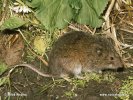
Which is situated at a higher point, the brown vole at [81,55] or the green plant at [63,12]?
the green plant at [63,12]

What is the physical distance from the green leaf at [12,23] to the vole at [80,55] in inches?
22.3

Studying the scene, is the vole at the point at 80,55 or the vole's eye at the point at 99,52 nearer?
the vole at the point at 80,55

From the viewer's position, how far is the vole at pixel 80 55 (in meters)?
5.87

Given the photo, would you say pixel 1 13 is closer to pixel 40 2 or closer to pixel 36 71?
pixel 40 2

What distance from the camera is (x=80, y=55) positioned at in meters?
6.00

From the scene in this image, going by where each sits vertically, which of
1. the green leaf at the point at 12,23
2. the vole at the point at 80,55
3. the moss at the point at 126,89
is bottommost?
the moss at the point at 126,89

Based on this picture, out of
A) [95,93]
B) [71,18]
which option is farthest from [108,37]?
[95,93]

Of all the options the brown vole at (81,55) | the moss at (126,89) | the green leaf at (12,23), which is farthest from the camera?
the green leaf at (12,23)

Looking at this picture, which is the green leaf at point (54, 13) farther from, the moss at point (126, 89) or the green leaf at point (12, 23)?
the moss at point (126, 89)

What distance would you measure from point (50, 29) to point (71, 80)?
32.0 inches

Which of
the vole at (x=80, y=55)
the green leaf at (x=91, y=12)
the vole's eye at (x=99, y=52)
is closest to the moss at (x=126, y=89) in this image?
the vole at (x=80, y=55)

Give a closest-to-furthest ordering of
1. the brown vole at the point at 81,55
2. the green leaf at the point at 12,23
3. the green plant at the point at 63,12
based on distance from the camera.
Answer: the brown vole at the point at 81,55 → the green leaf at the point at 12,23 → the green plant at the point at 63,12

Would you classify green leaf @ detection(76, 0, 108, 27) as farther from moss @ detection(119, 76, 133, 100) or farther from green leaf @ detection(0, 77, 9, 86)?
green leaf @ detection(0, 77, 9, 86)

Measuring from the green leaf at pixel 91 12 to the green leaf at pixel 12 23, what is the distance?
0.83m
